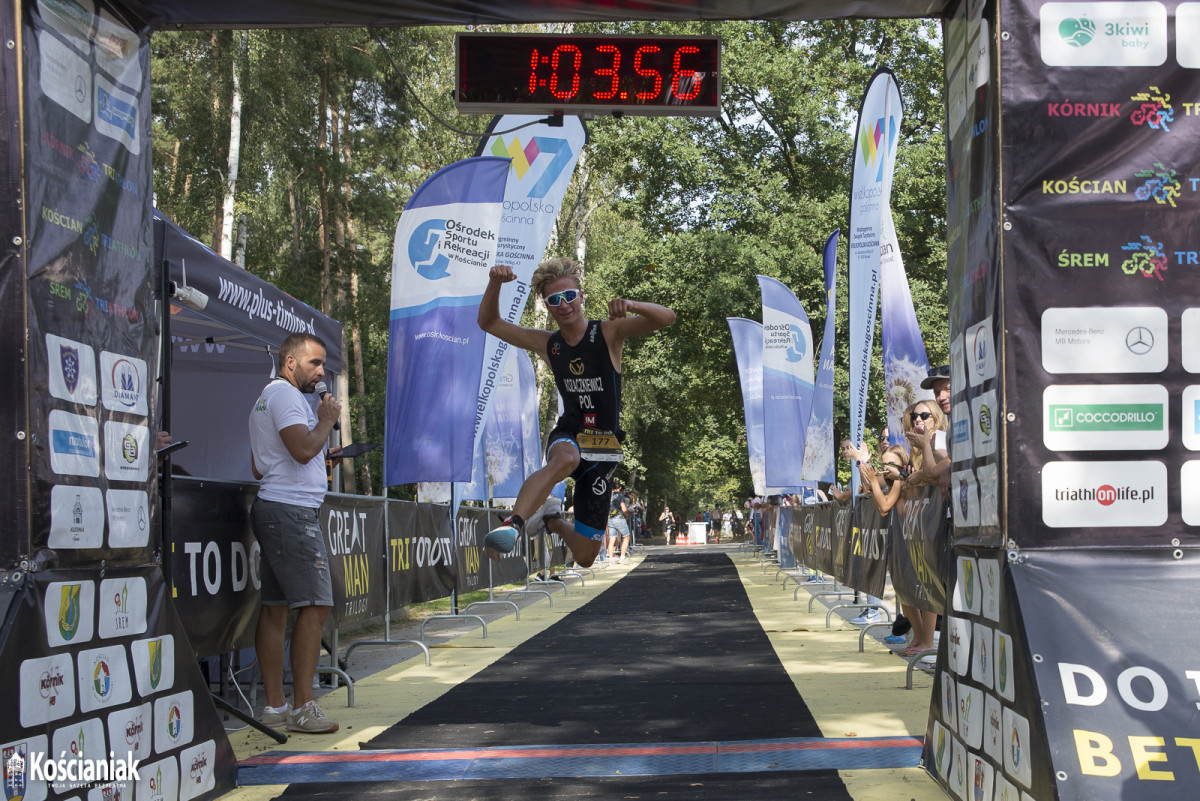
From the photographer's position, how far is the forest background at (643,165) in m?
26.5

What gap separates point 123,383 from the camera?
15.4ft

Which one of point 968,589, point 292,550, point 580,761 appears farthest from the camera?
point 292,550

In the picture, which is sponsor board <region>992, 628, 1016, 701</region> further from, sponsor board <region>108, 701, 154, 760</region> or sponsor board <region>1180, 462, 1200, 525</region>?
sponsor board <region>108, 701, 154, 760</region>

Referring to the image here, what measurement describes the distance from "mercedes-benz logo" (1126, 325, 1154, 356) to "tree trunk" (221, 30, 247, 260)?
2237 cm

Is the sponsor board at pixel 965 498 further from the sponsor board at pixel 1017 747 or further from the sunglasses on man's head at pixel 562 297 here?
the sunglasses on man's head at pixel 562 297

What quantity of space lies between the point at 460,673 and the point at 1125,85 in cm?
660

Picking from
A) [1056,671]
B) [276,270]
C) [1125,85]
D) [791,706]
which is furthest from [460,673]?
[276,270]

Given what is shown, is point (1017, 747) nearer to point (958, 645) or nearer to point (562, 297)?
point (958, 645)

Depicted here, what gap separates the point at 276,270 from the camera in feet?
104

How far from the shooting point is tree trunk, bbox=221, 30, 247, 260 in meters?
23.9

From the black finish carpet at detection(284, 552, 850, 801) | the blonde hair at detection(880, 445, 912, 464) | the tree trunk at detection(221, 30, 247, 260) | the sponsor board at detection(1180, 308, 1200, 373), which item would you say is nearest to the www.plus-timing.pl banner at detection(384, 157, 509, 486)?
the black finish carpet at detection(284, 552, 850, 801)

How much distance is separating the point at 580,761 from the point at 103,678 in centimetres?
220

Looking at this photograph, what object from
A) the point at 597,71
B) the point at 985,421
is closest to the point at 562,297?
the point at 597,71

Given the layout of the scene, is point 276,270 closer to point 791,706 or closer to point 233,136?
point 233,136
